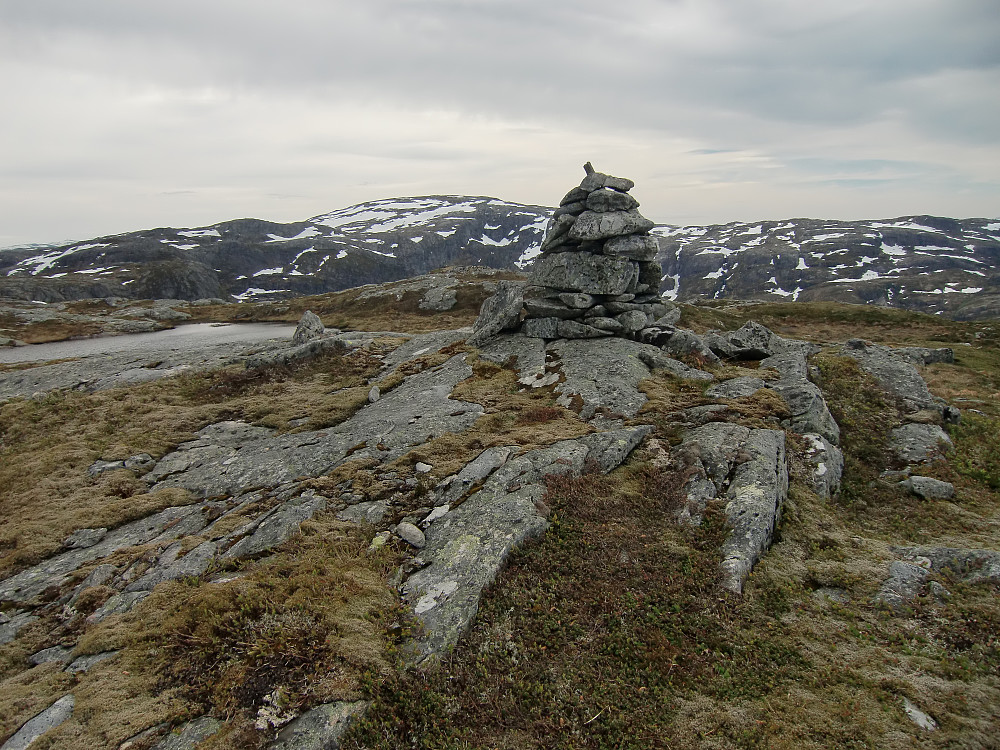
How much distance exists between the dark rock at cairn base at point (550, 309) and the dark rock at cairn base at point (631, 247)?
5.21m

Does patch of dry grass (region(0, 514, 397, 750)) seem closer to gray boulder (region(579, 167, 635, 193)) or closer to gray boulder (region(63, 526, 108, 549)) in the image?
gray boulder (region(63, 526, 108, 549))

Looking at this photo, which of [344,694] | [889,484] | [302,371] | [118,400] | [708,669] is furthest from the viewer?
[302,371]

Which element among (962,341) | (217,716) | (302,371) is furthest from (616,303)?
(962,341)

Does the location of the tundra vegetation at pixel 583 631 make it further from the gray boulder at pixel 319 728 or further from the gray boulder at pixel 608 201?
the gray boulder at pixel 608 201

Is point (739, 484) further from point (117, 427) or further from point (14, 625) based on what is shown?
point (117, 427)

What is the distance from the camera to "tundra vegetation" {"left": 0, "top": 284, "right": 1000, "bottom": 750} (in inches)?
340

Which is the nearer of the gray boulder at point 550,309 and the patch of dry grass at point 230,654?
the patch of dry grass at point 230,654

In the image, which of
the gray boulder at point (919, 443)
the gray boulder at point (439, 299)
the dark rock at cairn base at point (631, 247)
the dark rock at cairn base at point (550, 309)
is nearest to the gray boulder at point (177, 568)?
the dark rock at cairn base at point (550, 309)

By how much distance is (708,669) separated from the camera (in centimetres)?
982

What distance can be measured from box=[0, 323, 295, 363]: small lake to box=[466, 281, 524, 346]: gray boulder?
4193 cm

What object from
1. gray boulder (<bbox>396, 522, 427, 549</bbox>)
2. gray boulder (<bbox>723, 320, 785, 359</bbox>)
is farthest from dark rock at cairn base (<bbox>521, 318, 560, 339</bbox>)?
gray boulder (<bbox>396, 522, 427, 549</bbox>)

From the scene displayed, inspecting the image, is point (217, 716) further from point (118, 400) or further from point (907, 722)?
point (118, 400)

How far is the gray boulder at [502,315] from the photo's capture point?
35.9 meters

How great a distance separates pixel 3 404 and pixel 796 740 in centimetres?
5071
